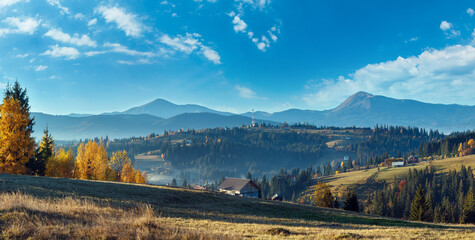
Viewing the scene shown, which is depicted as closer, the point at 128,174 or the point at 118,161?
the point at 118,161

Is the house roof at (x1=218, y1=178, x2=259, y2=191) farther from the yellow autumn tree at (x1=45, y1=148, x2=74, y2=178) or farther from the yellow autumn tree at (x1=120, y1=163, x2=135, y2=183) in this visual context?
the yellow autumn tree at (x1=45, y1=148, x2=74, y2=178)

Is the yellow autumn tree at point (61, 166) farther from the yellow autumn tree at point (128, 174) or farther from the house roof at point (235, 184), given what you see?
the house roof at point (235, 184)

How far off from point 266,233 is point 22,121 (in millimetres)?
47872

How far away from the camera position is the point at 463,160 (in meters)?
197

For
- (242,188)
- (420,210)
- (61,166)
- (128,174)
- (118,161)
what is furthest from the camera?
(128,174)

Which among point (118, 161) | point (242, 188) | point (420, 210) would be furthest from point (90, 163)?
point (420, 210)

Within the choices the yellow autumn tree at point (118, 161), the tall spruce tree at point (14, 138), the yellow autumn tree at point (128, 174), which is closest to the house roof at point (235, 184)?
the yellow autumn tree at point (128, 174)

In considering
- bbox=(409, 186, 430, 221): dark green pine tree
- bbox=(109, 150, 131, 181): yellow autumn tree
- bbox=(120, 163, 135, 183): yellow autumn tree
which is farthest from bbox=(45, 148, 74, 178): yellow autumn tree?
bbox=(409, 186, 430, 221): dark green pine tree

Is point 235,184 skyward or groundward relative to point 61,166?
groundward

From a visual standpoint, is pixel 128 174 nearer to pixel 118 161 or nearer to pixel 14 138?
pixel 118 161

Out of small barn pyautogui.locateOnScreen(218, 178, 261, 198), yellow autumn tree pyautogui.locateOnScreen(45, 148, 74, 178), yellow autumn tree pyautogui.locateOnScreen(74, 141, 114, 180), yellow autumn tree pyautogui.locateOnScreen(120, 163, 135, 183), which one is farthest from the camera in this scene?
yellow autumn tree pyautogui.locateOnScreen(120, 163, 135, 183)

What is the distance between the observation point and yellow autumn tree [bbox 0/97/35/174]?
138ft

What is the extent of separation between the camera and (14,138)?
42.5 m

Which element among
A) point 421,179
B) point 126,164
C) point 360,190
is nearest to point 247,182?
point 126,164
